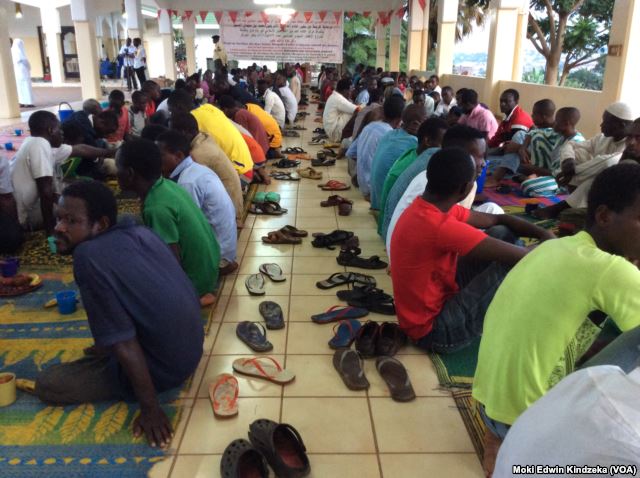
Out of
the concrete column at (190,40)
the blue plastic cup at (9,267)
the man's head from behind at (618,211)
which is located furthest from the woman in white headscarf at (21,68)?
the man's head from behind at (618,211)

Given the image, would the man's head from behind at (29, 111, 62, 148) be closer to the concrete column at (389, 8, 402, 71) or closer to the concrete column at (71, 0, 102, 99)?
the concrete column at (71, 0, 102, 99)

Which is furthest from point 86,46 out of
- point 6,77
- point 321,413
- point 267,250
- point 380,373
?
point 321,413

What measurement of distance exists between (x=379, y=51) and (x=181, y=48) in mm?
14965

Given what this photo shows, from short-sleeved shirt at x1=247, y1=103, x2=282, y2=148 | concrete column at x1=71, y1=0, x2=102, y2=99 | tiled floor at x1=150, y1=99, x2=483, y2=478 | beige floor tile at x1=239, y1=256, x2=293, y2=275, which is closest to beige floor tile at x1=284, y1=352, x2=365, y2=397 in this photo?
tiled floor at x1=150, y1=99, x2=483, y2=478

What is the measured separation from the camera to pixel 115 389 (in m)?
2.37

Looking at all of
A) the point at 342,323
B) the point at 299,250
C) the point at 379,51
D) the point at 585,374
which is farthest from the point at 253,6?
the point at 585,374

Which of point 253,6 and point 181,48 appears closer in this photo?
point 253,6

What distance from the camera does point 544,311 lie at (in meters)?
1.57

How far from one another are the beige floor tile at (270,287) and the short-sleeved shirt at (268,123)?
4.22m

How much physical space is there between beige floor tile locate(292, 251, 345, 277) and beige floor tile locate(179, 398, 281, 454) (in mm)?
1581

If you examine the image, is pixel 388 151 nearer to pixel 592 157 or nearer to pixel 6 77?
pixel 592 157

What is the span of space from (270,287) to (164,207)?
1.08 metres

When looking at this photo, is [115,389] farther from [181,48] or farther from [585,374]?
[181,48]

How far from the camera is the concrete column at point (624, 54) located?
575cm
